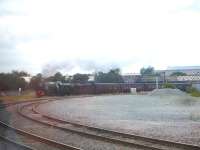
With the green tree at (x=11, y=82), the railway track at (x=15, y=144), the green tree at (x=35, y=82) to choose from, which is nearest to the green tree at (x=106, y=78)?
the green tree at (x=35, y=82)

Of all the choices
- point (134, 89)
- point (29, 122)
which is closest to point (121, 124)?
point (29, 122)

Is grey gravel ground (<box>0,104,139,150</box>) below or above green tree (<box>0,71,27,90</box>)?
below

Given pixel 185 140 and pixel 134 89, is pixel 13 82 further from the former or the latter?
pixel 185 140

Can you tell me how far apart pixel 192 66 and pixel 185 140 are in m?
153

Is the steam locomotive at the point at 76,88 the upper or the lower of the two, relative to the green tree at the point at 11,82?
lower

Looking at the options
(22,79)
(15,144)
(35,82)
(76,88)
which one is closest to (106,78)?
(76,88)

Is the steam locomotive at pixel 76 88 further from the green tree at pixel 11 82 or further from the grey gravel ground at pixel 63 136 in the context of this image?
the grey gravel ground at pixel 63 136

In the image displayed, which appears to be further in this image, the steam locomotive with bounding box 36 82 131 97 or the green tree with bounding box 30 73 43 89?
the green tree with bounding box 30 73 43 89

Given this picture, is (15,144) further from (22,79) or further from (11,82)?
(22,79)

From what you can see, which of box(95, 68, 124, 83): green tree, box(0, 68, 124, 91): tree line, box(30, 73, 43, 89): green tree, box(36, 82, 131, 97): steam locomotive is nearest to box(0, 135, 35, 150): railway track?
box(0, 68, 124, 91): tree line

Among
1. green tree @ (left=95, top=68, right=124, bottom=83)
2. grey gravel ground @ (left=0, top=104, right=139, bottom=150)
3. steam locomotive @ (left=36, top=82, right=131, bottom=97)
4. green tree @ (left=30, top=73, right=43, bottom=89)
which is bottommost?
grey gravel ground @ (left=0, top=104, right=139, bottom=150)

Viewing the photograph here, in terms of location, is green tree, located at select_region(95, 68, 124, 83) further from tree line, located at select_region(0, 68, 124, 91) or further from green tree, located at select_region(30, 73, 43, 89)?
green tree, located at select_region(30, 73, 43, 89)

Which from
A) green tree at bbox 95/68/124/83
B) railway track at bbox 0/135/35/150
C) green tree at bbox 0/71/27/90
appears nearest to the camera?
railway track at bbox 0/135/35/150

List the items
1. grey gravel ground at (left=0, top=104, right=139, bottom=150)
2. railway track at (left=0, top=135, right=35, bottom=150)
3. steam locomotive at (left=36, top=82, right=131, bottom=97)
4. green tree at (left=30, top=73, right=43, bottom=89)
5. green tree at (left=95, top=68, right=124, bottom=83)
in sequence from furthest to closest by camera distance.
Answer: green tree at (left=95, top=68, right=124, bottom=83) → green tree at (left=30, top=73, right=43, bottom=89) → steam locomotive at (left=36, top=82, right=131, bottom=97) → grey gravel ground at (left=0, top=104, right=139, bottom=150) → railway track at (left=0, top=135, right=35, bottom=150)
